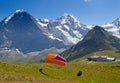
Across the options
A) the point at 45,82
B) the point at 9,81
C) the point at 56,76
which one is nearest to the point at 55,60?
the point at 56,76

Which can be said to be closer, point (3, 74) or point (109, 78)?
point (3, 74)

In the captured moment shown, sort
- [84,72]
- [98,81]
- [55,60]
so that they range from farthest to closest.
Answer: [84,72], [98,81], [55,60]

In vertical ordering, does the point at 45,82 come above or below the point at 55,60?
below

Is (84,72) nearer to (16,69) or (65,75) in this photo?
(65,75)

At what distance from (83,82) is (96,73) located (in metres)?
10.6

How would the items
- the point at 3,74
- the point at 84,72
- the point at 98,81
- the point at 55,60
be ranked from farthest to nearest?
the point at 84,72 → the point at 98,81 → the point at 55,60 → the point at 3,74

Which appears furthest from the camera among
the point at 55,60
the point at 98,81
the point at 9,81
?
the point at 98,81

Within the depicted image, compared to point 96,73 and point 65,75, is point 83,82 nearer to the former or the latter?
point 65,75

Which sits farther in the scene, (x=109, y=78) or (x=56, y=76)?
(x=109, y=78)

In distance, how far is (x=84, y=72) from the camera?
70500 millimetres

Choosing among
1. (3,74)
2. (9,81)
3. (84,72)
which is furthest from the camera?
(84,72)

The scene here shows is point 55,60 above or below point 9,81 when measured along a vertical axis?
above

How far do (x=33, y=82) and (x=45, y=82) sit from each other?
2.78m

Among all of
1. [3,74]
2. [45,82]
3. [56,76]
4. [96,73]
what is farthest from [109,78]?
[3,74]
